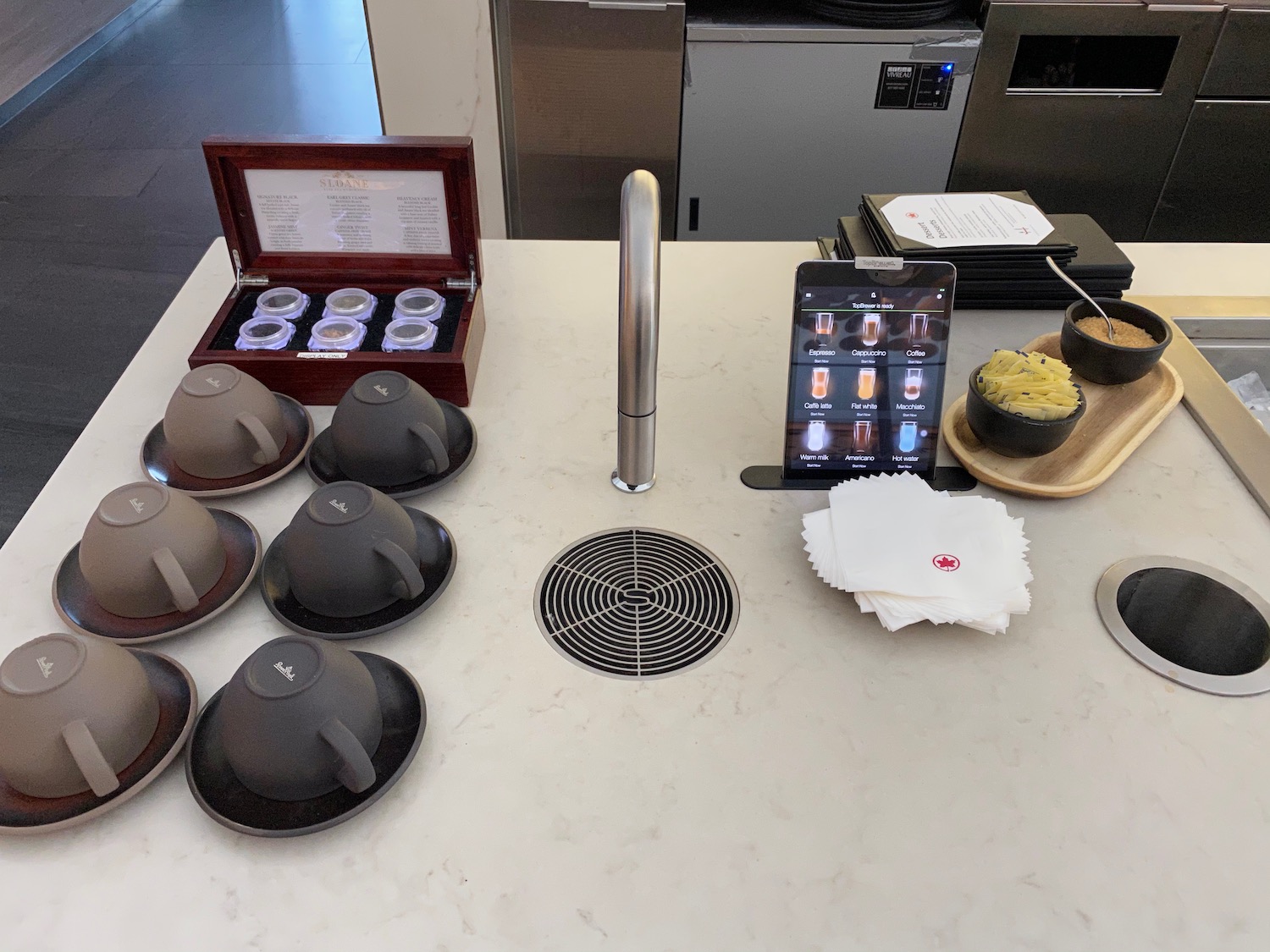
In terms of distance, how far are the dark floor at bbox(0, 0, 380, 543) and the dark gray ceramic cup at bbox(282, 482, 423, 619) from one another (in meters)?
1.70

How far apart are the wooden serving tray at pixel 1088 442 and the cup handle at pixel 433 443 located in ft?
1.82

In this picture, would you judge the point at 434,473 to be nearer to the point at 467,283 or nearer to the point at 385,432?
the point at 385,432

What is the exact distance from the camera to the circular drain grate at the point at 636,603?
0.86 m

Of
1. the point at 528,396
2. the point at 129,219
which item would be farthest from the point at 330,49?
the point at 528,396

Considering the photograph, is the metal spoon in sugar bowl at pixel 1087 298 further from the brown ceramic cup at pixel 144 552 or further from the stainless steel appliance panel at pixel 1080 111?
the stainless steel appliance panel at pixel 1080 111

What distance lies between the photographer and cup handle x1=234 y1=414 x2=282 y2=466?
98cm

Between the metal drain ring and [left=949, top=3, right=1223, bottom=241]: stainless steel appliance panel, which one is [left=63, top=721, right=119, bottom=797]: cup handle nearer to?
the metal drain ring

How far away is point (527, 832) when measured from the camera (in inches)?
28.5

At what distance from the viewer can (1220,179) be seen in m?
2.74

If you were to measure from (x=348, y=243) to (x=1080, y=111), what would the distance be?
2193mm

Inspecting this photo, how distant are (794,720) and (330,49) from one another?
16.5 ft

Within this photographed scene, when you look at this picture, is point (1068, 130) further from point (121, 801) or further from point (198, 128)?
point (198, 128)

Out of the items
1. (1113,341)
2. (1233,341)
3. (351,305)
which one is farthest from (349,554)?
(1233,341)

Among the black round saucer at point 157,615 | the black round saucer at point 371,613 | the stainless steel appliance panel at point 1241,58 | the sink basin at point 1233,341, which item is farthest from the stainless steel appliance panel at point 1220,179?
the black round saucer at point 157,615
